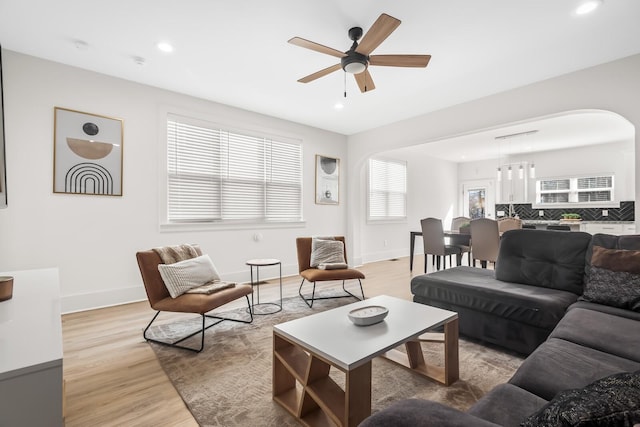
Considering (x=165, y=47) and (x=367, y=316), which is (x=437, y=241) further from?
(x=165, y=47)

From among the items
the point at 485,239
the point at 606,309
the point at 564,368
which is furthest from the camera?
the point at 485,239

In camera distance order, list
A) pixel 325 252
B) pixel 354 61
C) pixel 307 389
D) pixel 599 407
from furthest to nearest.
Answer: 1. pixel 325 252
2. pixel 354 61
3. pixel 307 389
4. pixel 599 407

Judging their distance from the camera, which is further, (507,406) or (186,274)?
(186,274)

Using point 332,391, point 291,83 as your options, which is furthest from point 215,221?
point 332,391

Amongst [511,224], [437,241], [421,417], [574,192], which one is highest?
[574,192]

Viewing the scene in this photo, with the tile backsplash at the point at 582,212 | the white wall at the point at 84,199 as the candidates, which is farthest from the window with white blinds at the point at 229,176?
the tile backsplash at the point at 582,212

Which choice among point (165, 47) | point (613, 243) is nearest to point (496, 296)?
point (613, 243)

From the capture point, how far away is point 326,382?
1654mm

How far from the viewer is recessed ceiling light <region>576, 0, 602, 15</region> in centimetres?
228

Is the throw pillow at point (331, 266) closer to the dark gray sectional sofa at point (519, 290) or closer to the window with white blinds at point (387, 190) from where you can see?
the dark gray sectional sofa at point (519, 290)

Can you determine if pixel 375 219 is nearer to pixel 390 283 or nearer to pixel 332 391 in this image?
Answer: pixel 390 283

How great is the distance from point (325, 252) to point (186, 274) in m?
1.71

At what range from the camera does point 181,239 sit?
4059mm

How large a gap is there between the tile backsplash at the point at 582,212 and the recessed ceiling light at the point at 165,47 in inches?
341
